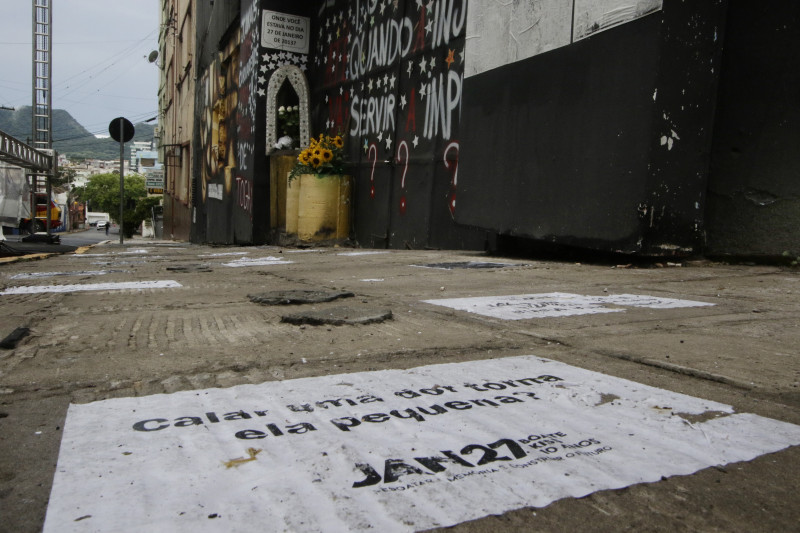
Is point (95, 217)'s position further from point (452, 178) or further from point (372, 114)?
point (452, 178)

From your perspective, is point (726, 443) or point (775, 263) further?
point (775, 263)

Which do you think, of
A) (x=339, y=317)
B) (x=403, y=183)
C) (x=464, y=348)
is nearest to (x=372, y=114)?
(x=403, y=183)

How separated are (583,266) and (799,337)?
2497mm

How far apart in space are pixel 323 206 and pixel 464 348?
24.7ft

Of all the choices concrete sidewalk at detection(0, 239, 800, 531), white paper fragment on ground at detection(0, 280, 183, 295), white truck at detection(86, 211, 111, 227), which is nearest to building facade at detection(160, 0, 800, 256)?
concrete sidewalk at detection(0, 239, 800, 531)

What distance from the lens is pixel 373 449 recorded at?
3.68 feet

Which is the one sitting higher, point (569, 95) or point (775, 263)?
point (569, 95)

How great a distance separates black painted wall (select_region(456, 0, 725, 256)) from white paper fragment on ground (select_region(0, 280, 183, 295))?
116 inches

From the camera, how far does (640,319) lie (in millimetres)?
2455

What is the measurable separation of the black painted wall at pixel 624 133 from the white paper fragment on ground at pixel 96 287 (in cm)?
295

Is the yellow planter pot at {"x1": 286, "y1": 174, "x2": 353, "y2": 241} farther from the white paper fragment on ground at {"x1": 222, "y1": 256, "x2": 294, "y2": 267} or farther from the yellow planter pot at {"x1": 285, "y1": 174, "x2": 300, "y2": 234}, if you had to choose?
the white paper fragment on ground at {"x1": 222, "y1": 256, "x2": 294, "y2": 267}

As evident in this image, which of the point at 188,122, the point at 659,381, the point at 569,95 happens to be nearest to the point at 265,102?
the point at 569,95

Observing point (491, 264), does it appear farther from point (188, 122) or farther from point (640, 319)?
point (188, 122)

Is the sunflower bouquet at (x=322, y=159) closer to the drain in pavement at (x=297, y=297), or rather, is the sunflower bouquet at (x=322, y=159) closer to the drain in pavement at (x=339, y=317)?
the drain in pavement at (x=297, y=297)
